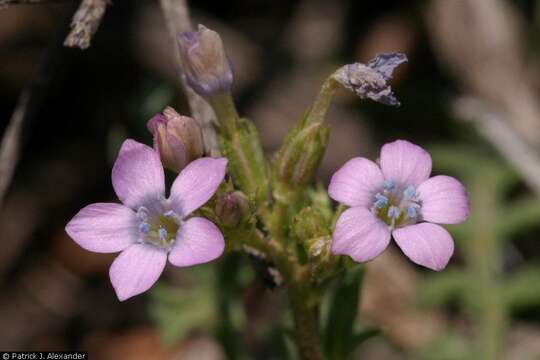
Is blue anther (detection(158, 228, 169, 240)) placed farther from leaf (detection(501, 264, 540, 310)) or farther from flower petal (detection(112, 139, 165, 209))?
leaf (detection(501, 264, 540, 310))

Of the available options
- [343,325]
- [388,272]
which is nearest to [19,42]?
[388,272]

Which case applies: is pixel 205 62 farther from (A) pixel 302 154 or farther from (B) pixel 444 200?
(B) pixel 444 200

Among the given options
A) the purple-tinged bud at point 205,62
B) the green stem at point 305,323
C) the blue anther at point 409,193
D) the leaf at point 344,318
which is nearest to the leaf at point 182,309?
the leaf at point 344,318

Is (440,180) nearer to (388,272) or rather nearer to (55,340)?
(388,272)

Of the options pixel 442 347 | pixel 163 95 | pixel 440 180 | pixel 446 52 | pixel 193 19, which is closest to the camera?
pixel 440 180

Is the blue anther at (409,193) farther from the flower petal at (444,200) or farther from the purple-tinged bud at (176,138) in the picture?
the purple-tinged bud at (176,138)

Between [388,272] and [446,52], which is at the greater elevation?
[446,52]

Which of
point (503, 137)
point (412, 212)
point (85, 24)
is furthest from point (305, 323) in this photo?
point (503, 137)
